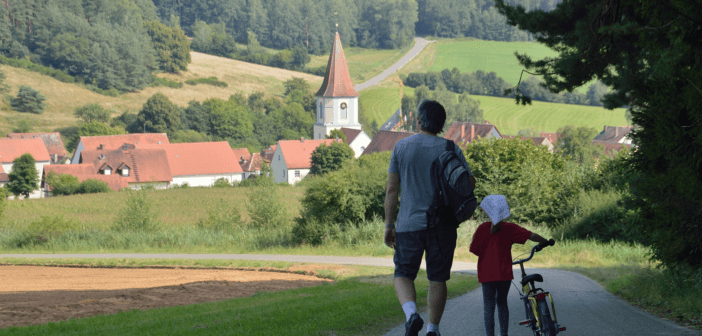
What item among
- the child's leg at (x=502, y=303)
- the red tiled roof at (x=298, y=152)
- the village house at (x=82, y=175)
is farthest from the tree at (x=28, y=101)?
the child's leg at (x=502, y=303)

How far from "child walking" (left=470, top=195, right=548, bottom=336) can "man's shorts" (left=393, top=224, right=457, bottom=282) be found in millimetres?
929

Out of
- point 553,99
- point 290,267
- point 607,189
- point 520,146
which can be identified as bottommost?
point 290,267

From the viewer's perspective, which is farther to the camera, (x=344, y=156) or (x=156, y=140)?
(x=156, y=140)

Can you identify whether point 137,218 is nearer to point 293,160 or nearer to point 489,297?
point 489,297

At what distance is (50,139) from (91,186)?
42.1m

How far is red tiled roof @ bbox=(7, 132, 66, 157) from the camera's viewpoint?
103m

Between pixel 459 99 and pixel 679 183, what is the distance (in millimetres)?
124435

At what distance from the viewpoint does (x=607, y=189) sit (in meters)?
27.8

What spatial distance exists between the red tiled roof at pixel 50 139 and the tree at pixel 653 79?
348 ft

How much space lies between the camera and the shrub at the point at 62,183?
7025 cm

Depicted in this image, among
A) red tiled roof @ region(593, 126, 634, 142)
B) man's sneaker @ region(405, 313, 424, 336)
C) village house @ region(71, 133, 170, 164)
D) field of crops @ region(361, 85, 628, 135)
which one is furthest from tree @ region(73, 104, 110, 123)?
man's sneaker @ region(405, 313, 424, 336)

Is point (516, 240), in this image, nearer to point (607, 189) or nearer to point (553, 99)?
point (607, 189)

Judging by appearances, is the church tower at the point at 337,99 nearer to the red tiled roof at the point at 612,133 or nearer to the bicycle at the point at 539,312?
the red tiled roof at the point at 612,133

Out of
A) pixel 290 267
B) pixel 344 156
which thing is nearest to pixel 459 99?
pixel 344 156
